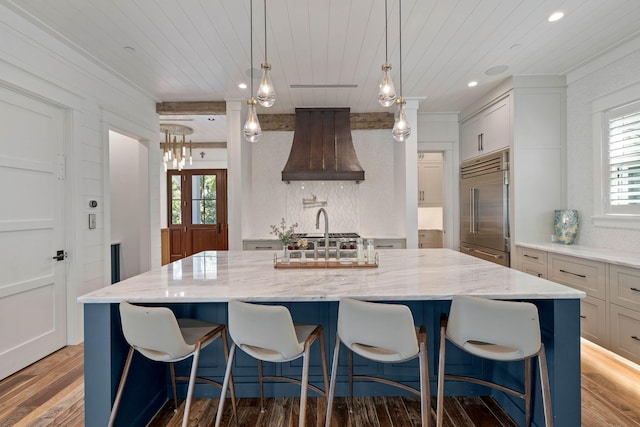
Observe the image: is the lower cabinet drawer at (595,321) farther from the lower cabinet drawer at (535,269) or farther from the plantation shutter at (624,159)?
the plantation shutter at (624,159)

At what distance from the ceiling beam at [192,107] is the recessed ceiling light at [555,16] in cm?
360

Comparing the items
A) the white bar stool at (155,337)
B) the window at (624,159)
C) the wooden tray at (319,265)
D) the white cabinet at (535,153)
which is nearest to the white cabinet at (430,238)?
the white cabinet at (535,153)

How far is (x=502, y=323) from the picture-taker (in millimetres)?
1500

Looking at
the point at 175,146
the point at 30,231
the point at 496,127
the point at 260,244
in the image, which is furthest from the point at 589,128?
the point at 175,146

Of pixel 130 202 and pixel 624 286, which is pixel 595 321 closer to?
pixel 624 286

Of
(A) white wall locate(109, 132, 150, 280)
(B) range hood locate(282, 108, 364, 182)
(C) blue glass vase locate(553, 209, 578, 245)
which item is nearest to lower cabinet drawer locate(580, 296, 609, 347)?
(C) blue glass vase locate(553, 209, 578, 245)

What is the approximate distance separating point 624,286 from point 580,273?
15.7 inches

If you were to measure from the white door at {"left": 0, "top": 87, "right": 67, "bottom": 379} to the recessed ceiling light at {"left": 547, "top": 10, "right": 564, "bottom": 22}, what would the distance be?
13.7 feet

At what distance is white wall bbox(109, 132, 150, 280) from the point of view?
14.6 feet

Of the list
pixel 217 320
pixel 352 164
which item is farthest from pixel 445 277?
pixel 352 164

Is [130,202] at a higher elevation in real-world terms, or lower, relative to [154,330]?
higher

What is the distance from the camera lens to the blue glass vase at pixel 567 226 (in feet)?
11.7

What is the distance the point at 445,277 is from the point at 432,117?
13.0 ft

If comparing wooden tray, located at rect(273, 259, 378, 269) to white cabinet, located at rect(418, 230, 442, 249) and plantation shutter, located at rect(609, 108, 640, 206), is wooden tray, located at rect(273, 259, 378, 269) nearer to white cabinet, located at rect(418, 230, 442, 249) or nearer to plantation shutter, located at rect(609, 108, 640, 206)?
plantation shutter, located at rect(609, 108, 640, 206)
